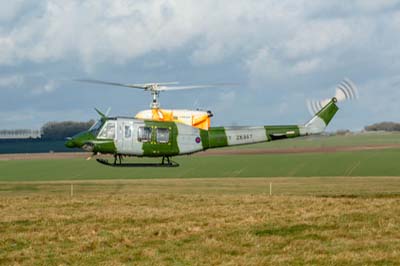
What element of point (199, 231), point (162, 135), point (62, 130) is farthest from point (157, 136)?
point (62, 130)

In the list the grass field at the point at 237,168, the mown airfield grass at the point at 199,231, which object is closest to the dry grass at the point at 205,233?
the mown airfield grass at the point at 199,231

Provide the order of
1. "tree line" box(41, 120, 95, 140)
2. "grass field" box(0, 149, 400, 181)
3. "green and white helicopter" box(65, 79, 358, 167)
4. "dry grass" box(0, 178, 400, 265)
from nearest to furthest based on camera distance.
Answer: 1. "dry grass" box(0, 178, 400, 265)
2. "green and white helicopter" box(65, 79, 358, 167)
3. "grass field" box(0, 149, 400, 181)
4. "tree line" box(41, 120, 95, 140)

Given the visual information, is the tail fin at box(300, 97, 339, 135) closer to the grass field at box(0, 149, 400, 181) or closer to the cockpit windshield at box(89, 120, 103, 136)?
the cockpit windshield at box(89, 120, 103, 136)

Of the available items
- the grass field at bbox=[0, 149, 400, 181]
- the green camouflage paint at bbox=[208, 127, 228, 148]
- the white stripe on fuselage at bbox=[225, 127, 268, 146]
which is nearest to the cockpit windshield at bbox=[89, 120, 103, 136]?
the green camouflage paint at bbox=[208, 127, 228, 148]

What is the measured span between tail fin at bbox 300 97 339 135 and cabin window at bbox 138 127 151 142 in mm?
9090

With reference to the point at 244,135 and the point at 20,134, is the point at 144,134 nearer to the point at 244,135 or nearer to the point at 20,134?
the point at 244,135

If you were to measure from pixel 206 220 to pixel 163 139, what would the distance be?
13.2 m

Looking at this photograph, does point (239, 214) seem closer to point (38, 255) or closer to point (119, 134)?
point (38, 255)

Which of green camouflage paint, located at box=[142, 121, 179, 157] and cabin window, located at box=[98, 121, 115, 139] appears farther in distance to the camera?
green camouflage paint, located at box=[142, 121, 179, 157]

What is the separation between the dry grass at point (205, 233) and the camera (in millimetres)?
17422

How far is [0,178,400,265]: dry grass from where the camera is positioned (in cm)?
1742

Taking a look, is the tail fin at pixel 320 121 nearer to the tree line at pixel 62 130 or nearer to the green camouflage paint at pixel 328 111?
the green camouflage paint at pixel 328 111

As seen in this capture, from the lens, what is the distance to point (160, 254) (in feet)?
59.4

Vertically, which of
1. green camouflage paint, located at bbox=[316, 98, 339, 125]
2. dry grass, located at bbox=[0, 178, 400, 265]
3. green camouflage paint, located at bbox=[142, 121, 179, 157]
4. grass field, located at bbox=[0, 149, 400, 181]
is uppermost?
green camouflage paint, located at bbox=[316, 98, 339, 125]
